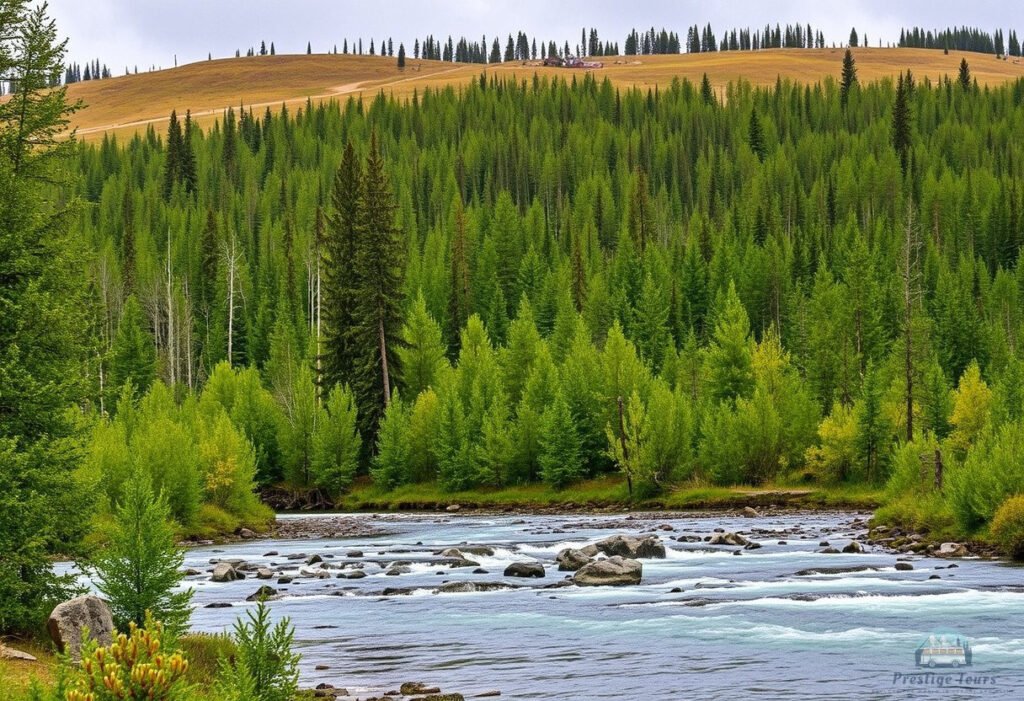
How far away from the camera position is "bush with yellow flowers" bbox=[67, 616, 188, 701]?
39.9ft

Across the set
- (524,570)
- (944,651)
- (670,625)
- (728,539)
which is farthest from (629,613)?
(728,539)

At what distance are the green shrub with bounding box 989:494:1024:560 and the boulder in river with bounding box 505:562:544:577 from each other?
55.6 feet

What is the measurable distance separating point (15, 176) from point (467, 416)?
62.9 meters

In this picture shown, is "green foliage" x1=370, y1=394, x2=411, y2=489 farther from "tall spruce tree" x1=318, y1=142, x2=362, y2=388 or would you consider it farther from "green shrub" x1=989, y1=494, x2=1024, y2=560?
"green shrub" x1=989, y1=494, x2=1024, y2=560

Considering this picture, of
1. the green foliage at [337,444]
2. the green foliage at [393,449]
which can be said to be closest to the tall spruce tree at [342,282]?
the green foliage at [337,444]

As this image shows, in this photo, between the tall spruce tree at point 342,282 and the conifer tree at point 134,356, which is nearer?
the tall spruce tree at point 342,282

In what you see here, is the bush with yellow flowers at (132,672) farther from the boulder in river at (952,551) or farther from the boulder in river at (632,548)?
the boulder in river at (952,551)

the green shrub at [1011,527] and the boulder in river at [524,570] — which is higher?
the green shrub at [1011,527]

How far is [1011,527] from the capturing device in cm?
4309

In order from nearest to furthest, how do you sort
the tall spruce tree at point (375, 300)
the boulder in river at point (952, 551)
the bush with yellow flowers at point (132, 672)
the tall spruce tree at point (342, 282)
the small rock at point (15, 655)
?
the bush with yellow flowers at point (132, 672)
the small rock at point (15, 655)
the boulder in river at point (952, 551)
the tall spruce tree at point (375, 300)
the tall spruce tree at point (342, 282)

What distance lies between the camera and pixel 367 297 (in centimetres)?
8975

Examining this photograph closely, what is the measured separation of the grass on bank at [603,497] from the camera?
76.1 meters

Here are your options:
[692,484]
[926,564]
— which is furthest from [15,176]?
[692,484]

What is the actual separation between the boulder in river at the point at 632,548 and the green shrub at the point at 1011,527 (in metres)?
12.7
